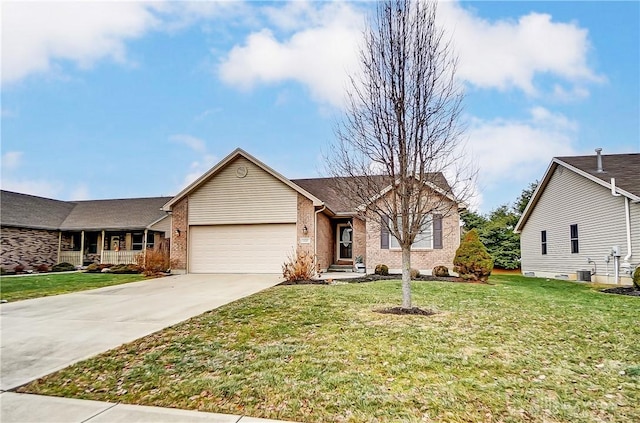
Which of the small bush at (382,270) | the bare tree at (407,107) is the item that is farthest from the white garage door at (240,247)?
the bare tree at (407,107)

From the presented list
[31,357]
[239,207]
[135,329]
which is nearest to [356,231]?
[239,207]

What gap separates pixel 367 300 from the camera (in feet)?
28.3

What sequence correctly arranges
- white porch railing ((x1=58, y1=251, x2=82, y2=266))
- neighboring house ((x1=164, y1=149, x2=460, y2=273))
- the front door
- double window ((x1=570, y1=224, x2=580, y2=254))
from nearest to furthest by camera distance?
double window ((x1=570, y1=224, x2=580, y2=254))
neighboring house ((x1=164, y1=149, x2=460, y2=273))
the front door
white porch railing ((x1=58, y1=251, x2=82, y2=266))

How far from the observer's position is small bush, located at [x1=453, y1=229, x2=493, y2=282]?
1302 cm

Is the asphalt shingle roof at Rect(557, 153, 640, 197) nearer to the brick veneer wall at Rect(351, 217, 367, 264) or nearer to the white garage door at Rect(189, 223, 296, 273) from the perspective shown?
the brick veneer wall at Rect(351, 217, 367, 264)

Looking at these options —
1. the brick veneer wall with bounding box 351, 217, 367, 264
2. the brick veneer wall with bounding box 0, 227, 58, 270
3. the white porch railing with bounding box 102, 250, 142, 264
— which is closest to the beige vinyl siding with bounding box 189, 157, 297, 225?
the brick veneer wall with bounding box 351, 217, 367, 264

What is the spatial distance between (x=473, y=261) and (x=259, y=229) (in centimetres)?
914

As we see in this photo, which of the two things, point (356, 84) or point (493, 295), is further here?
point (493, 295)

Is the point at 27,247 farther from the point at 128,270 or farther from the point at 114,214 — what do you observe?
the point at 128,270

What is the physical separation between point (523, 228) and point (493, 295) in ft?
43.5

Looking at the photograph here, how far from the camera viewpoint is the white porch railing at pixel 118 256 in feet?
79.7

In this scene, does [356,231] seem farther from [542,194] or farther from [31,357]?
[31,357]

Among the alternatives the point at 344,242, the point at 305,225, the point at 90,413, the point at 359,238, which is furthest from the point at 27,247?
the point at 90,413

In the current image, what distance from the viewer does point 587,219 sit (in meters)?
15.0
